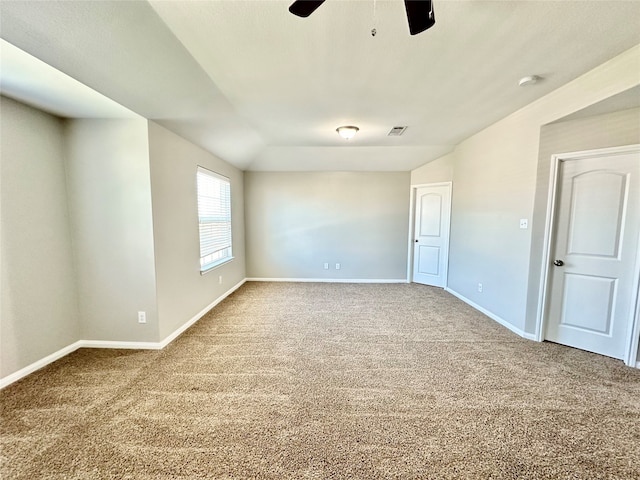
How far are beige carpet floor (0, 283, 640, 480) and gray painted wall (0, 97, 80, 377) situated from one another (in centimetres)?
32

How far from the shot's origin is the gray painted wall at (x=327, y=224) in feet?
17.1

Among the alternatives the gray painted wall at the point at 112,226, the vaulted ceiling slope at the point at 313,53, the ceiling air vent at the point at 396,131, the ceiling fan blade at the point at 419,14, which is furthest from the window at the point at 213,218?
the ceiling fan blade at the point at 419,14

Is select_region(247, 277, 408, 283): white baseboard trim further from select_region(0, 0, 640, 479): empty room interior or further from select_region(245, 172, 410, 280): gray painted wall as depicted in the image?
select_region(0, 0, 640, 479): empty room interior

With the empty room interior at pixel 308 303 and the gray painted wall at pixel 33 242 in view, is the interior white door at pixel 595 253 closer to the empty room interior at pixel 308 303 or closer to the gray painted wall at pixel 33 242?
the empty room interior at pixel 308 303

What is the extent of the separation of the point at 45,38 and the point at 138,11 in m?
0.57

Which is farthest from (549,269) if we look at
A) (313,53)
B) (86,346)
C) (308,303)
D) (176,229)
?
(86,346)

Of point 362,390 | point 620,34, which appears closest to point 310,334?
point 362,390

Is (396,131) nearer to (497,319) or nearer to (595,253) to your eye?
(595,253)

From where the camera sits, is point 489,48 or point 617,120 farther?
point 617,120

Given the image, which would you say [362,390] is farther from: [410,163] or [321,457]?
[410,163]

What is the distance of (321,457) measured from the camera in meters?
1.45

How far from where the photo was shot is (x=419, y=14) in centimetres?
114

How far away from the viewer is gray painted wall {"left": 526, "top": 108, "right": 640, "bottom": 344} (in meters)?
2.27

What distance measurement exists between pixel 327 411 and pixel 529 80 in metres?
3.15
